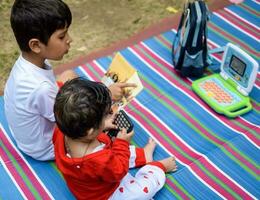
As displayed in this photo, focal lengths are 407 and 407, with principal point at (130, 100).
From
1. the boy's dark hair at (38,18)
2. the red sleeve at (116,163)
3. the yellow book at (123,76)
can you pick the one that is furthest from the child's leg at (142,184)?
the boy's dark hair at (38,18)

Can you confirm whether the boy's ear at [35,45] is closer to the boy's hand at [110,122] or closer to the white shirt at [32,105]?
the white shirt at [32,105]

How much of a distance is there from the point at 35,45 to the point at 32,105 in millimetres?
232

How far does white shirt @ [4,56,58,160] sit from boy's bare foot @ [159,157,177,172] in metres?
0.49

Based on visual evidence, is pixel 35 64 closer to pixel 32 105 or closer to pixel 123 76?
pixel 32 105

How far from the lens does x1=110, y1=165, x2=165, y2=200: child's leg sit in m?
1.54

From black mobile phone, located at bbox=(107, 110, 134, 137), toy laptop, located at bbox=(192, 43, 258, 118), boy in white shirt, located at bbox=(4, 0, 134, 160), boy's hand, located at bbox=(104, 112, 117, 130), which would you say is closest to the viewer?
boy in white shirt, located at bbox=(4, 0, 134, 160)

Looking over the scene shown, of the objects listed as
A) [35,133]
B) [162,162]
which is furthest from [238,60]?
[35,133]

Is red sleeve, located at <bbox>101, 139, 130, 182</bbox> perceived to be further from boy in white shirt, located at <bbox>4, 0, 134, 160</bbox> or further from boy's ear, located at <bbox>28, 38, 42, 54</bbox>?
boy's ear, located at <bbox>28, 38, 42, 54</bbox>

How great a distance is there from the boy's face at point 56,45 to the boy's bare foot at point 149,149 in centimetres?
57

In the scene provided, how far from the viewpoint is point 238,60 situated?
2021 millimetres

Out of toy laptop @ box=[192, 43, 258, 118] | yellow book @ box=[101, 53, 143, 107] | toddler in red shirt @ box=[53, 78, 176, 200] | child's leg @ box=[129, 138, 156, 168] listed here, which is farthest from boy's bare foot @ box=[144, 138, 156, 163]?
toy laptop @ box=[192, 43, 258, 118]

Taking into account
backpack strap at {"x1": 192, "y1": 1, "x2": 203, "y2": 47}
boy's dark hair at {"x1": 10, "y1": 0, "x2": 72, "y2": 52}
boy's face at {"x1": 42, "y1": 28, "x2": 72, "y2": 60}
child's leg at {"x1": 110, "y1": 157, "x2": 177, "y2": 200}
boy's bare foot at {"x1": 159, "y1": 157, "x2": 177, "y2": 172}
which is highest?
boy's dark hair at {"x1": 10, "y1": 0, "x2": 72, "y2": 52}

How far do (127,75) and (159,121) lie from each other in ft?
1.08

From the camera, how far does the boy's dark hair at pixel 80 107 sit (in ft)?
4.16
